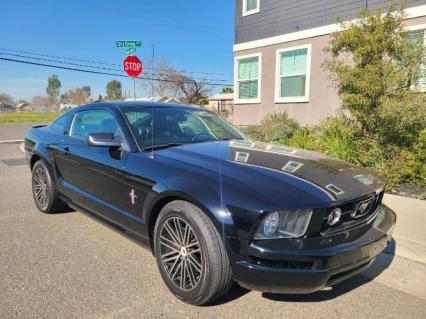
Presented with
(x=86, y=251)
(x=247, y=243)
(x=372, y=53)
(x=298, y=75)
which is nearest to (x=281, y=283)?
(x=247, y=243)

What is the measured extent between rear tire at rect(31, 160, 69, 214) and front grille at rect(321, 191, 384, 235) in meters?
3.65

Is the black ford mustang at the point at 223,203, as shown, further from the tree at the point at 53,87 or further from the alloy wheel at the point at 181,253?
the tree at the point at 53,87

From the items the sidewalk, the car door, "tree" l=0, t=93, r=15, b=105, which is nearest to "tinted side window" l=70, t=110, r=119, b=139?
the car door

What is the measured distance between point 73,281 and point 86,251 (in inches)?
26.4

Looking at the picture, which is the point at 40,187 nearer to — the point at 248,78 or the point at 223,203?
the point at 223,203

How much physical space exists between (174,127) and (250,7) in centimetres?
1050

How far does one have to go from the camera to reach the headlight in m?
2.46

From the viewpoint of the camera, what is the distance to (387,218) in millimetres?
3160

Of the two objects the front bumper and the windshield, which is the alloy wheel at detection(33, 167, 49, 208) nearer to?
the windshield

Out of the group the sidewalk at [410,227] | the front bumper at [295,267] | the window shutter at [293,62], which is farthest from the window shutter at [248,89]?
the front bumper at [295,267]

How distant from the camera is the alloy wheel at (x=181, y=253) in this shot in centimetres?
282

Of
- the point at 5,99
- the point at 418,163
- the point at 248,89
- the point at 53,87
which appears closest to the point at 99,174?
the point at 418,163

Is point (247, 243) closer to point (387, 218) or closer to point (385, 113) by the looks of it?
point (387, 218)

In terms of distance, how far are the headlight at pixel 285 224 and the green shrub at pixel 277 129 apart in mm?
6756
